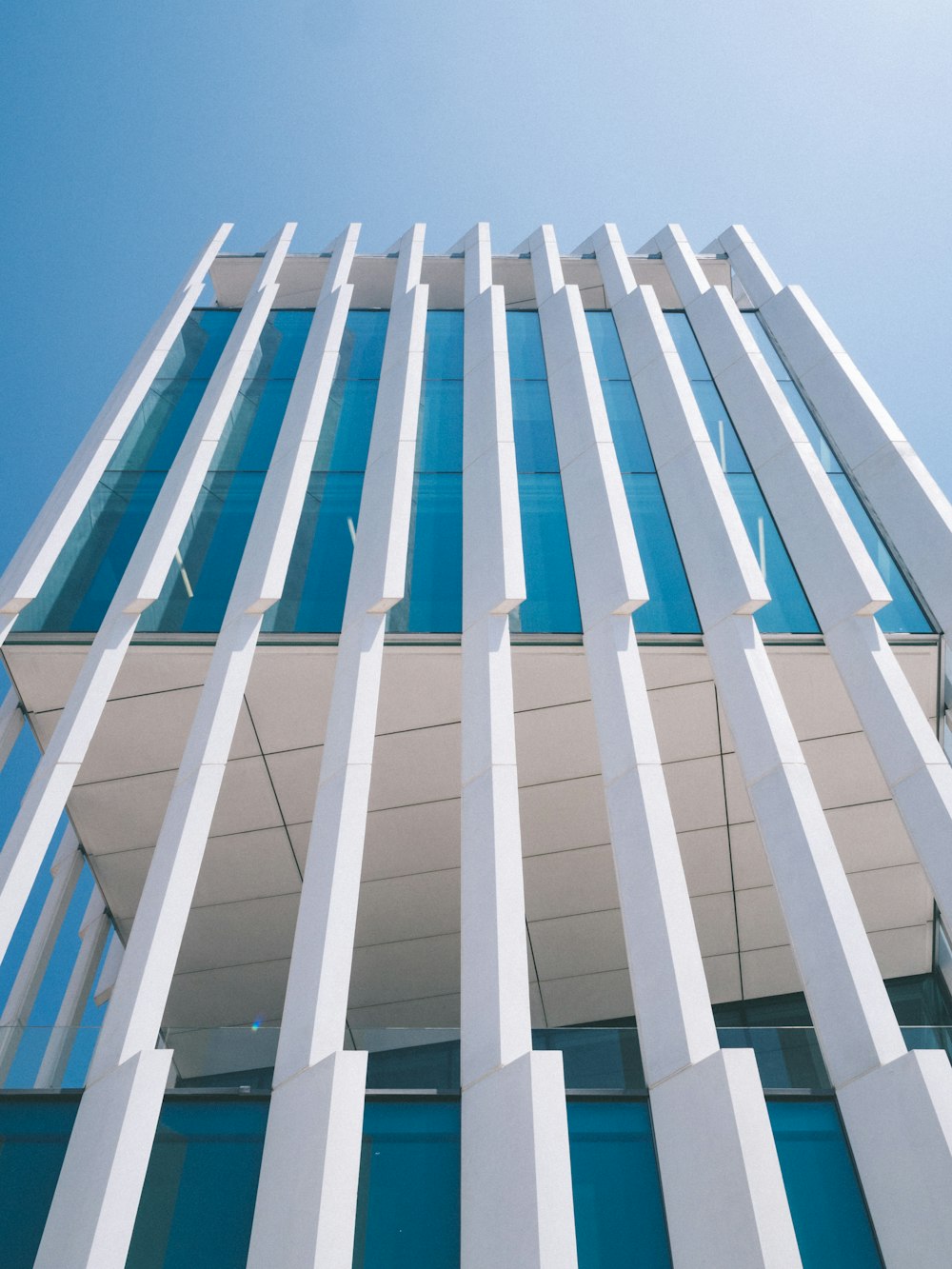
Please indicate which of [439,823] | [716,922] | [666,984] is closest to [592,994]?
[716,922]

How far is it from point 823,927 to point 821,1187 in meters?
1.56

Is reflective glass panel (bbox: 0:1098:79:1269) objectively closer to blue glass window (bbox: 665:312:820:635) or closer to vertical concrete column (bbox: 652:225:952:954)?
vertical concrete column (bbox: 652:225:952:954)

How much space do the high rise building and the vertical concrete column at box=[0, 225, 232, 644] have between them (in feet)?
0.24

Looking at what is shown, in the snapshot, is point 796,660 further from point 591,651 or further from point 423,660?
point 423,660

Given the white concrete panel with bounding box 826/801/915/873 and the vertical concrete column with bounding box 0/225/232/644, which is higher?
the vertical concrete column with bounding box 0/225/232/644

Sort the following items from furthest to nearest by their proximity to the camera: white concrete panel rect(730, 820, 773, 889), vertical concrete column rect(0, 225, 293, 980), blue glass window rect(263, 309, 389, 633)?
white concrete panel rect(730, 820, 773, 889)
blue glass window rect(263, 309, 389, 633)
vertical concrete column rect(0, 225, 293, 980)

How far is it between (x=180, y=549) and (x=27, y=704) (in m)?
2.40

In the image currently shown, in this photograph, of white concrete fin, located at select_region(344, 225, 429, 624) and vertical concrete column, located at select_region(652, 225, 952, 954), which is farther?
white concrete fin, located at select_region(344, 225, 429, 624)

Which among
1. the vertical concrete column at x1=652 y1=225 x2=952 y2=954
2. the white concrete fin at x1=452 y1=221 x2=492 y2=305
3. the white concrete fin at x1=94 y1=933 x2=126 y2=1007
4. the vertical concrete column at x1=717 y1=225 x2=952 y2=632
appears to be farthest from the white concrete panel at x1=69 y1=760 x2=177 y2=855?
the white concrete fin at x1=452 y1=221 x2=492 y2=305

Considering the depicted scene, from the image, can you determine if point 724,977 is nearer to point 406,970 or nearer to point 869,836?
point 869,836

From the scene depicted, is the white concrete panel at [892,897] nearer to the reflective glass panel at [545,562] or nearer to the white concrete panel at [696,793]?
the white concrete panel at [696,793]

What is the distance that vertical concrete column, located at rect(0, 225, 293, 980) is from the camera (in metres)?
8.13

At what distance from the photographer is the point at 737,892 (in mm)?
12195

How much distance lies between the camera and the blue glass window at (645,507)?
10.6 m
